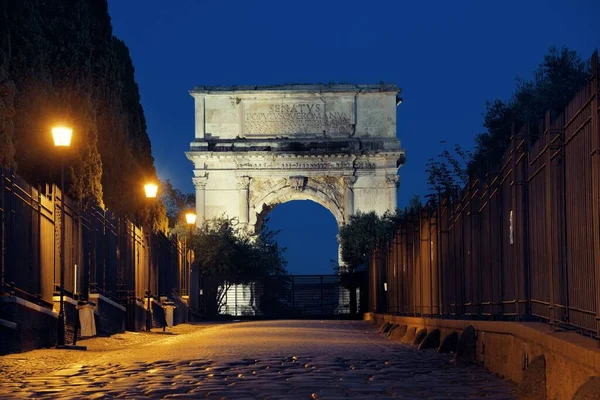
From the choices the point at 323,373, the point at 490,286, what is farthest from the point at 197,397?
the point at 490,286

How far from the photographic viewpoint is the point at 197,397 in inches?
346

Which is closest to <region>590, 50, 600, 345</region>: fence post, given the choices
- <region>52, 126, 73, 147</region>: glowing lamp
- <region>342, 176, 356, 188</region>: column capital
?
<region>52, 126, 73, 147</region>: glowing lamp

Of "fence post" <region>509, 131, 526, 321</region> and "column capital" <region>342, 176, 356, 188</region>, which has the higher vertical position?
"column capital" <region>342, 176, 356, 188</region>

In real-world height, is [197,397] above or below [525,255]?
below

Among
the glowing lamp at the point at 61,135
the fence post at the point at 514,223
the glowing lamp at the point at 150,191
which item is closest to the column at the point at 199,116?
the glowing lamp at the point at 150,191

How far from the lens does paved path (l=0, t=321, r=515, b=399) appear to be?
9.08 m

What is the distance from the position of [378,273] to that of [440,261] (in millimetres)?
20004

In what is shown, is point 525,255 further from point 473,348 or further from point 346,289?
point 346,289

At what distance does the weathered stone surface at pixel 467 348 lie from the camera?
12.2 meters

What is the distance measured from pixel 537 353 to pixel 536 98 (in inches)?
1701

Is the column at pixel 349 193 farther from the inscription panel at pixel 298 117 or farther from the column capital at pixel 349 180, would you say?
the inscription panel at pixel 298 117

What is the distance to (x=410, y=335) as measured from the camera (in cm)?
1912

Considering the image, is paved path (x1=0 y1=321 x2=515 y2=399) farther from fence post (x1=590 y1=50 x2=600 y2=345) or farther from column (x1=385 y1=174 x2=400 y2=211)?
column (x1=385 y1=174 x2=400 y2=211)

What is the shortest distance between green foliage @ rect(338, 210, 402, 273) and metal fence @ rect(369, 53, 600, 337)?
4825 centimetres
